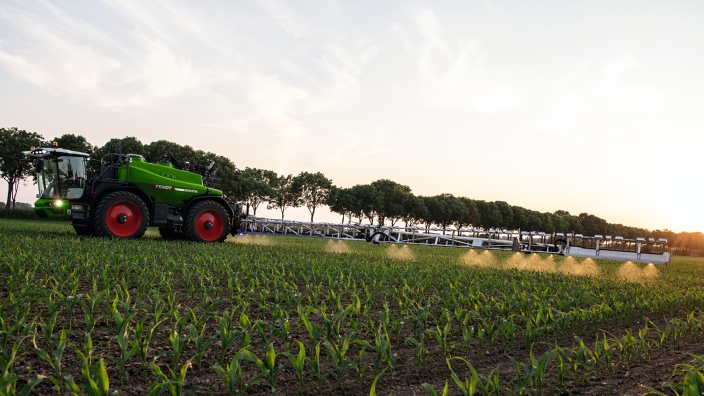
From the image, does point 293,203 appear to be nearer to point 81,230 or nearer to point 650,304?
point 81,230

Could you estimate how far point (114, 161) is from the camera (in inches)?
738

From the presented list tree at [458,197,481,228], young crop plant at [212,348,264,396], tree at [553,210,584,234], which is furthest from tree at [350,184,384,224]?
young crop plant at [212,348,264,396]

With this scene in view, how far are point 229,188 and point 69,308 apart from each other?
63047 mm

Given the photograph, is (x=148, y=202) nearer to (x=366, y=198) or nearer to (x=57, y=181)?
(x=57, y=181)

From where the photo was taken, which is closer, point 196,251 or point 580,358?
point 580,358

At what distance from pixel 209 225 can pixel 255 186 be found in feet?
179

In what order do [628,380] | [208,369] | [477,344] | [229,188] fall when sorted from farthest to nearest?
1. [229,188]
2. [477,344]
3. [628,380]
4. [208,369]

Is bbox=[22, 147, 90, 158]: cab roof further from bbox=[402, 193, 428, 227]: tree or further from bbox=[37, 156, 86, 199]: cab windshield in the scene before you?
bbox=[402, 193, 428, 227]: tree

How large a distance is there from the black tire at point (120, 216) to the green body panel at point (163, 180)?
0.85 meters

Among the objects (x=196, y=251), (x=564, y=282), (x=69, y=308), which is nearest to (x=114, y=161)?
(x=196, y=251)

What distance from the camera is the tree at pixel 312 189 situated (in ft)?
277

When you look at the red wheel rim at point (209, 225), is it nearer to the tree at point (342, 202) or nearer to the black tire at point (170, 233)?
the black tire at point (170, 233)

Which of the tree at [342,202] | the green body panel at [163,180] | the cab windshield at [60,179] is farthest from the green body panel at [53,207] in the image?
the tree at [342,202]

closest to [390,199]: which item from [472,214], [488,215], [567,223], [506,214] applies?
[472,214]
